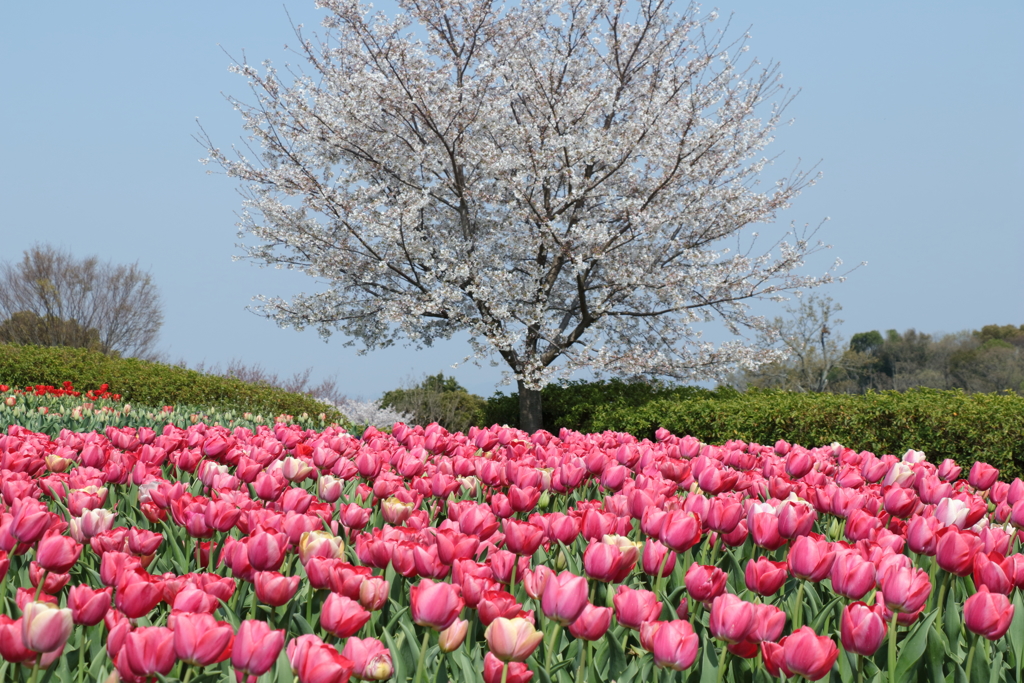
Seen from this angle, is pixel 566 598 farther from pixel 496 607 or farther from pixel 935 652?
pixel 935 652

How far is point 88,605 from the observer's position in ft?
5.39

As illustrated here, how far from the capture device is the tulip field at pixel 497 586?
1500 mm

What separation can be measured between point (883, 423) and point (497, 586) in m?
8.39

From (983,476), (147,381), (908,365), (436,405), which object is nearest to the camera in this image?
(983,476)

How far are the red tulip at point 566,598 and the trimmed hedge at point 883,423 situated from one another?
8.27m

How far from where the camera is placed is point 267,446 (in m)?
3.71

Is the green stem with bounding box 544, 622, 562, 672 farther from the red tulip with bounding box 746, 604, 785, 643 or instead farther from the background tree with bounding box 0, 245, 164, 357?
the background tree with bounding box 0, 245, 164, 357

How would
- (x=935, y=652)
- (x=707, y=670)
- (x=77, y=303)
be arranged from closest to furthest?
1. (x=707, y=670)
2. (x=935, y=652)
3. (x=77, y=303)

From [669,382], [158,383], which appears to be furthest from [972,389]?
[158,383]

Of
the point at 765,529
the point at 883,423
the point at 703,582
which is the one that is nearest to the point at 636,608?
the point at 703,582

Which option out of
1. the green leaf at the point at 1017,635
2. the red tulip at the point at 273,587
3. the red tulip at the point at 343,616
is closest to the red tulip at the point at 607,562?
the red tulip at the point at 343,616

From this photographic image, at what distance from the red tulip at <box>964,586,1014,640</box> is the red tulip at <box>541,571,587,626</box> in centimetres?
92

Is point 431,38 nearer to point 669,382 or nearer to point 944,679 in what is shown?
point 669,382

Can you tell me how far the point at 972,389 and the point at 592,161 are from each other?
33.8 metres
